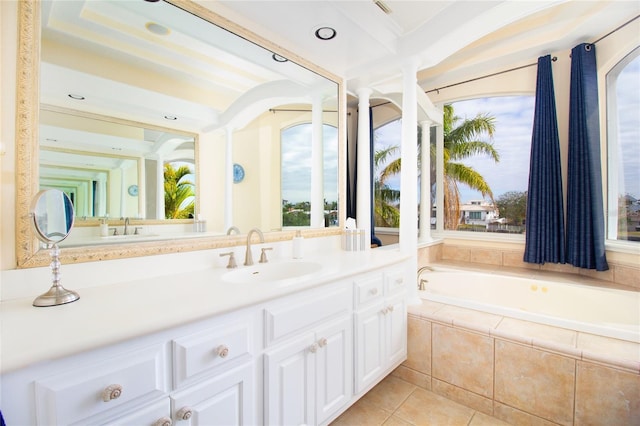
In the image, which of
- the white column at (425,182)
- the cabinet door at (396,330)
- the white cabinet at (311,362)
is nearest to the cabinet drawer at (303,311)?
the white cabinet at (311,362)

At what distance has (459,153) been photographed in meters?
3.63

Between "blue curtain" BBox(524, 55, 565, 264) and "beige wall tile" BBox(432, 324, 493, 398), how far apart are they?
5.76 feet

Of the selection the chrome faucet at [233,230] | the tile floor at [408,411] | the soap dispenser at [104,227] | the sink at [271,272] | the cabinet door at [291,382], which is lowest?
the tile floor at [408,411]

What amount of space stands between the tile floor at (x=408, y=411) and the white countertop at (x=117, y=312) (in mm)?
940

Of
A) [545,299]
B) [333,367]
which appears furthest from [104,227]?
[545,299]

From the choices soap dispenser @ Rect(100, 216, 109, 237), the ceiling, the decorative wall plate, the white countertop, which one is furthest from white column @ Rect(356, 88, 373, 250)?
soap dispenser @ Rect(100, 216, 109, 237)

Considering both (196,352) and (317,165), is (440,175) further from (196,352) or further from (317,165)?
(196,352)

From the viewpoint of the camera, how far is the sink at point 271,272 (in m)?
1.50

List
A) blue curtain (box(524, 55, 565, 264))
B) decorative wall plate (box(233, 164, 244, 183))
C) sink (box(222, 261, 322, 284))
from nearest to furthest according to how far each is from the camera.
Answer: sink (box(222, 261, 322, 284))
decorative wall plate (box(233, 164, 244, 183))
blue curtain (box(524, 55, 565, 264))

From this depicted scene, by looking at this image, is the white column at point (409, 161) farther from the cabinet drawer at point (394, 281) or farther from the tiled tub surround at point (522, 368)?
the tiled tub surround at point (522, 368)

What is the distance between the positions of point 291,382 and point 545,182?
3.04 metres

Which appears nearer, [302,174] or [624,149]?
[302,174]

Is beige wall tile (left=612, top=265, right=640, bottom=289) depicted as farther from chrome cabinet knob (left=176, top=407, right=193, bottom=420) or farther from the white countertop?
chrome cabinet knob (left=176, top=407, right=193, bottom=420)

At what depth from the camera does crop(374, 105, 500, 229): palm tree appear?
136 inches
